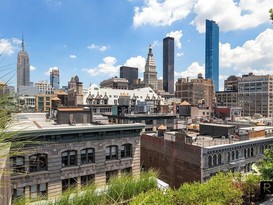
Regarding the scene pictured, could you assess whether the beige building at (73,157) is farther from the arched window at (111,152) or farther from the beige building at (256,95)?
the beige building at (256,95)

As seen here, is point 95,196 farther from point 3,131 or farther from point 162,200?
point 3,131

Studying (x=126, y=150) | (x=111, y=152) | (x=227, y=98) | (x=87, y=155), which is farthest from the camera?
(x=227, y=98)

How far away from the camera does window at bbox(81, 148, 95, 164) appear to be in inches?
822

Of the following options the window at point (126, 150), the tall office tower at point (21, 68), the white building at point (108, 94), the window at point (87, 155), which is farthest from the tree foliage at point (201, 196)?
the white building at point (108, 94)

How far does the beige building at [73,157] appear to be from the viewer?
60.3ft

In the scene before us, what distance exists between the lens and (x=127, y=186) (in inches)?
371

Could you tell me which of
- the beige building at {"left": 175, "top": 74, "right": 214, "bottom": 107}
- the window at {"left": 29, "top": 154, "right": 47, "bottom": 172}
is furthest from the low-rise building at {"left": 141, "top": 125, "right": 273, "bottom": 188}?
the beige building at {"left": 175, "top": 74, "right": 214, "bottom": 107}

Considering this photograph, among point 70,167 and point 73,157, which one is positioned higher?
point 73,157

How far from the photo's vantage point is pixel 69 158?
2023 cm

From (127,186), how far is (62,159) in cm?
1215

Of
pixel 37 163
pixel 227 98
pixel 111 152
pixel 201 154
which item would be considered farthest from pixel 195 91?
pixel 37 163

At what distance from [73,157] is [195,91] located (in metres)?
139

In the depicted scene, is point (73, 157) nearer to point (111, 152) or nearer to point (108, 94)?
point (111, 152)

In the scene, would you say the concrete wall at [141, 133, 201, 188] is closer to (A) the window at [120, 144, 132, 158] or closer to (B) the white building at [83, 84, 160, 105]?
(A) the window at [120, 144, 132, 158]
